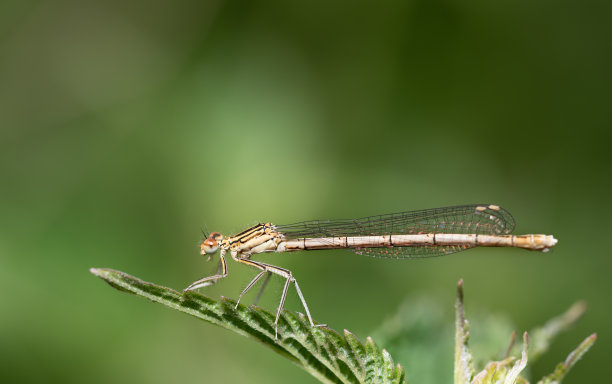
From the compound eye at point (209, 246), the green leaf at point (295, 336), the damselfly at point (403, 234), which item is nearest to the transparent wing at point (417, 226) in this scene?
the damselfly at point (403, 234)

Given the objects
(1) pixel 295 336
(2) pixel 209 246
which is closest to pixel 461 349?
(1) pixel 295 336

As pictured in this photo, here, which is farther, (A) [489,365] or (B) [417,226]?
(B) [417,226]

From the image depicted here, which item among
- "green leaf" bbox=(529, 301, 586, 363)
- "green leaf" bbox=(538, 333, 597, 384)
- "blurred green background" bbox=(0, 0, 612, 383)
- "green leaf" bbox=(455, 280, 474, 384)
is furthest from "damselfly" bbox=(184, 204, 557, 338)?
"green leaf" bbox=(455, 280, 474, 384)

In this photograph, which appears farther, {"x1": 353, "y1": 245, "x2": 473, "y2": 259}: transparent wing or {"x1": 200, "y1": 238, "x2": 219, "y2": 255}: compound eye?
{"x1": 353, "y1": 245, "x2": 473, "y2": 259}: transparent wing

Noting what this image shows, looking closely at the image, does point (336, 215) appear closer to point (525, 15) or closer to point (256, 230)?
point (256, 230)

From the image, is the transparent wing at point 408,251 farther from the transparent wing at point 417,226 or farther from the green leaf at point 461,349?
the green leaf at point 461,349

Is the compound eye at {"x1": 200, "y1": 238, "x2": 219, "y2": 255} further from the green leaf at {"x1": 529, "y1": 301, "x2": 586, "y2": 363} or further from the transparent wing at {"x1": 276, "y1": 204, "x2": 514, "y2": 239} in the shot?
the green leaf at {"x1": 529, "y1": 301, "x2": 586, "y2": 363}

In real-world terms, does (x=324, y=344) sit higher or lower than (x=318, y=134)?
lower

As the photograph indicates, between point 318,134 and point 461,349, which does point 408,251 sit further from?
point 318,134
